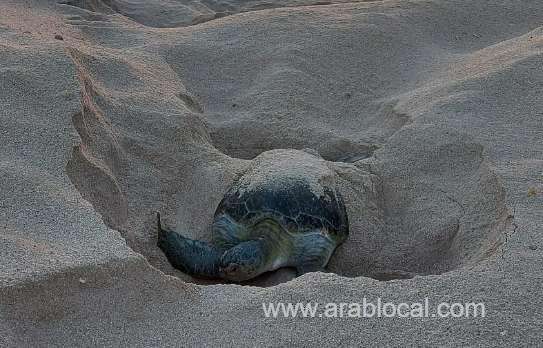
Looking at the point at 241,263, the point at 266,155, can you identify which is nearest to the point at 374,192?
the point at 266,155

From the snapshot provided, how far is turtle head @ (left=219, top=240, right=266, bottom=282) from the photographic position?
238 centimetres

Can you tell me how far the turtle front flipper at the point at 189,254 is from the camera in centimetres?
237

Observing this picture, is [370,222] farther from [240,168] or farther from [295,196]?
[240,168]

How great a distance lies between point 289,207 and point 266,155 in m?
0.41

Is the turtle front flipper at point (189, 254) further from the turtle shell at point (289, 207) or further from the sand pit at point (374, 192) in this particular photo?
the turtle shell at point (289, 207)

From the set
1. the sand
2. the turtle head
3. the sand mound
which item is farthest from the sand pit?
the sand mound

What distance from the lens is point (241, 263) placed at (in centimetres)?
238

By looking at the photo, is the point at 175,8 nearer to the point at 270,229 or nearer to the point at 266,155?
the point at 266,155

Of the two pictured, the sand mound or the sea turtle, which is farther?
the sand mound

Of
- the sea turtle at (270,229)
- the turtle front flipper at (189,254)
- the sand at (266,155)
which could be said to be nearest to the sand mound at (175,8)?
the sand at (266,155)

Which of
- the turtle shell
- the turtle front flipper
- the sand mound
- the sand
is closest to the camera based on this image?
the sand

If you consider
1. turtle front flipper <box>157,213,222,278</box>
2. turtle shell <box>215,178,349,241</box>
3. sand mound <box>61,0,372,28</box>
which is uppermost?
turtle shell <box>215,178,349,241</box>

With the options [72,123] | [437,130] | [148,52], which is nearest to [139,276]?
[72,123]

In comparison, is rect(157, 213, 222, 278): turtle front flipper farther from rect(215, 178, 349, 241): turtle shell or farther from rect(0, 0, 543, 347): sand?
rect(215, 178, 349, 241): turtle shell
